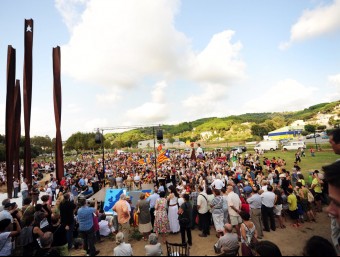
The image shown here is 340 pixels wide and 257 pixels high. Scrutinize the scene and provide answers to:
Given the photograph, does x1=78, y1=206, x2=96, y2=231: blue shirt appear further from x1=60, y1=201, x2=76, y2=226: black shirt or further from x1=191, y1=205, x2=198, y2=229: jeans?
x1=191, y1=205, x2=198, y2=229: jeans

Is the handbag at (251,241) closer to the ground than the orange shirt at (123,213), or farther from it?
closer to the ground

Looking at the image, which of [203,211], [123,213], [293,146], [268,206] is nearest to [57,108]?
[123,213]

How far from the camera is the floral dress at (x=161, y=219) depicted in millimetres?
6898

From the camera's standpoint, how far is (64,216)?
6039 millimetres

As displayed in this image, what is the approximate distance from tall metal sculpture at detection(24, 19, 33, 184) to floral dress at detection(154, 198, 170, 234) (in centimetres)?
1221

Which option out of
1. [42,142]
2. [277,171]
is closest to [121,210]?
[277,171]

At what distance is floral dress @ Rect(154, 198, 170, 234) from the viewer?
690 centimetres

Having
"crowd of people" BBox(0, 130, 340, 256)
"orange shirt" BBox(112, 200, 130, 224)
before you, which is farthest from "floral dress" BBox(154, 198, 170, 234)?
"orange shirt" BBox(112, 200, 130, 224)

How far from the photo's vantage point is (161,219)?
696cm

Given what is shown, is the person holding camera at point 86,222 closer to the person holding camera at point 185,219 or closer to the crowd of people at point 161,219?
the crowd of people at point 161,219

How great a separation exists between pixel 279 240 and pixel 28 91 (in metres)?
17.6

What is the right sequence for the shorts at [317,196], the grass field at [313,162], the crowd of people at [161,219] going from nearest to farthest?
the crowd of people at [161,219] < the shorts at [317,196] < the grass field at [313,162]

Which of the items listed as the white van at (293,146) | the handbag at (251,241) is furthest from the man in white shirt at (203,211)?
the white van at (293,146)

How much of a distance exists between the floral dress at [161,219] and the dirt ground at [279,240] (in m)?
0.51
